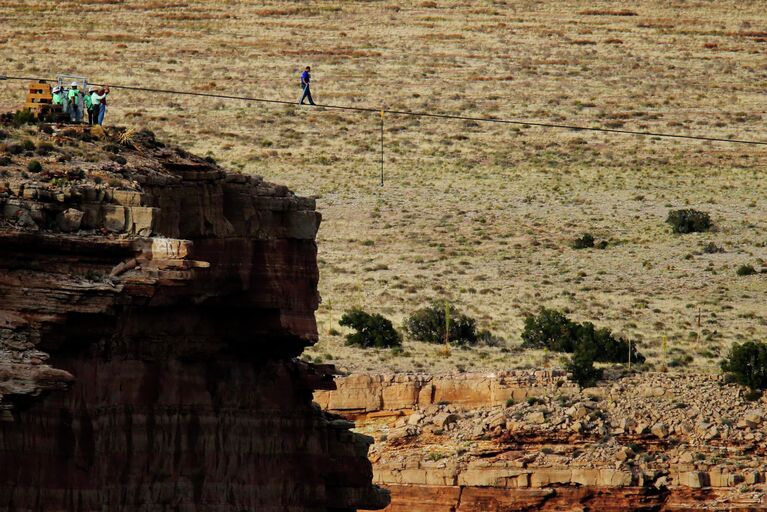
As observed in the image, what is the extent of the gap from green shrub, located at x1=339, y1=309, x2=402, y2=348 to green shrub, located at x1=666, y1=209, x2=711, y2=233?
20203mm

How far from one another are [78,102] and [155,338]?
8.02 meters

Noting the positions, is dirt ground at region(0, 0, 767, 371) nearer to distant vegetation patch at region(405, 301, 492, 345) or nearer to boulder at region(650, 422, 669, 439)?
distant vegetation patch at region(405, 301, 492, 345)

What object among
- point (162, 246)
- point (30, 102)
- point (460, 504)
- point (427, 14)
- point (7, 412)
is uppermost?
point (427, 14)

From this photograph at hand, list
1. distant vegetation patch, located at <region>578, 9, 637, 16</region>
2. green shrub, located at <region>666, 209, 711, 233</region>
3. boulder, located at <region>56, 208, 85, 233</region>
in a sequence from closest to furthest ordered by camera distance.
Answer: boulder, located at <region>56, 208, 85, 233</region>
green shrub, located at <region>666, 209, 711, 233</region>
distant vegetation patch, located at <region>578, 9, 637, 16</region>

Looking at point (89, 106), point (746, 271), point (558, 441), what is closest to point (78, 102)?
point (89, 106)

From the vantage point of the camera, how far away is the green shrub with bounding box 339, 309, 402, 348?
240 ft

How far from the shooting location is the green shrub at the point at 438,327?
244 ft

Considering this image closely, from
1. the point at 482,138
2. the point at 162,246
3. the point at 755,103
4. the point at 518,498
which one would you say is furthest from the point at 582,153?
the point at 162,246

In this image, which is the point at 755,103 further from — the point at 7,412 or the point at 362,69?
→ the point at 7,412

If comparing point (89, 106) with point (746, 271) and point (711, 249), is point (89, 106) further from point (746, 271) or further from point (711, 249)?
point (711, 249)

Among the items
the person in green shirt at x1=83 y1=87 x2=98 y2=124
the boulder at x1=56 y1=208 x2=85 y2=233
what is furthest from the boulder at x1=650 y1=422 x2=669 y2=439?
the boulder at x1=56 y1=208 x2=85 y2=233

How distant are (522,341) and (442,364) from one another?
434cm

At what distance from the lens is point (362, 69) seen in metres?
119

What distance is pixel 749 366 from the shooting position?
69062 millimetres
